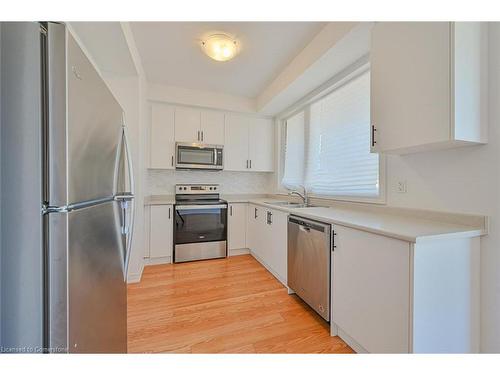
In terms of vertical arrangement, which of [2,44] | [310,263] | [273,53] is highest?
[273,53]

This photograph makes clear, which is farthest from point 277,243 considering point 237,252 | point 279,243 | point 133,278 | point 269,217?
point 133,278

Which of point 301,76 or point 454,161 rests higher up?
point 301,76

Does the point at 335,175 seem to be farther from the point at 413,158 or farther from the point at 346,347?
the point at 346,347

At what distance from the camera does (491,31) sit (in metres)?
1.17

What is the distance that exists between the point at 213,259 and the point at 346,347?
2122 mm

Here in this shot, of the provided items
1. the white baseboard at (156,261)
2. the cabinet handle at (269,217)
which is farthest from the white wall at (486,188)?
Answer: the white baseboard at (156,261)

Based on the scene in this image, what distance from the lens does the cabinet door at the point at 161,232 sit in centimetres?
295

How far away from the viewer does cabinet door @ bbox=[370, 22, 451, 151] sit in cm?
112

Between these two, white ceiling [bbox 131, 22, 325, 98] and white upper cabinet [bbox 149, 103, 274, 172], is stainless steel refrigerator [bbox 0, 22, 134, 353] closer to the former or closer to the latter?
white ceiling [bbox 131, 22, 325, 98]

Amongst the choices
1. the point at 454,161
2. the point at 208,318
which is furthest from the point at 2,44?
the point at 454,161

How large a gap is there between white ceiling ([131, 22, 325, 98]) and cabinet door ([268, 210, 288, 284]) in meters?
1.74

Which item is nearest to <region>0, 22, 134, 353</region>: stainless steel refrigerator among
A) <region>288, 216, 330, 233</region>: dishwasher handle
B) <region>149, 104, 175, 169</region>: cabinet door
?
<region>288, 216, 330, 233</region>: dishwasher handle

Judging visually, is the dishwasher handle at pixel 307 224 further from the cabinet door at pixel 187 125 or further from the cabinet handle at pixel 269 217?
the cabinet door at pixel 187 125

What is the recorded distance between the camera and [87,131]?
0.80 metres
